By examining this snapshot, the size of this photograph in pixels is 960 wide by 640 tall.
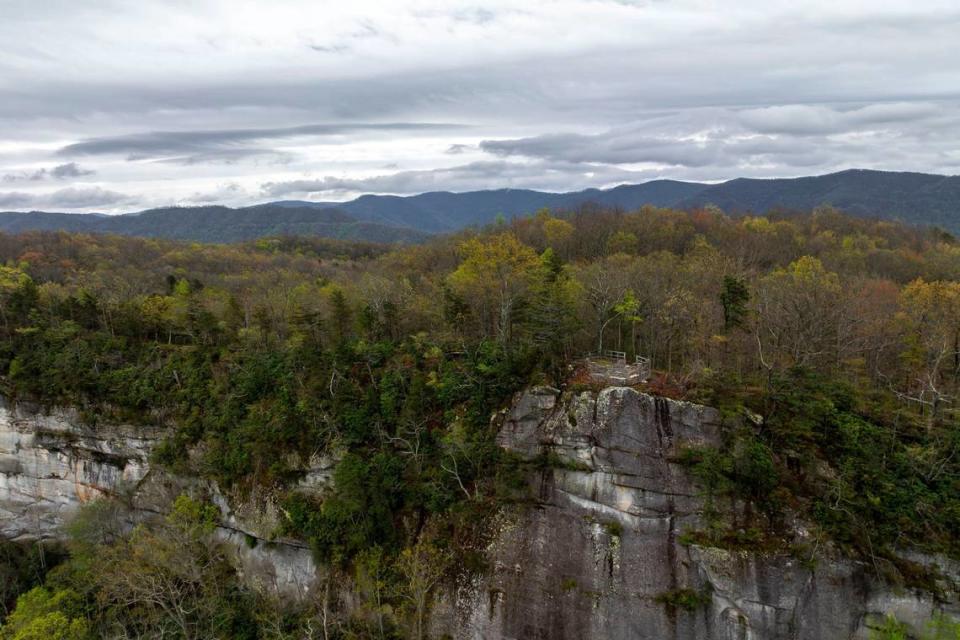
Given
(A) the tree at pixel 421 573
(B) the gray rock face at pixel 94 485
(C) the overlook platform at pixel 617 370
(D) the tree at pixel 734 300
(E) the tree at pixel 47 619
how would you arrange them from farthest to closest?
(B) the gray rock face at pixel 94 485
(D) the tree at pixel 734 300
(C) the overlook platform at pixel 617 370
(A) the tree at pixel 421 573
(E) the tree at pixel 47 619

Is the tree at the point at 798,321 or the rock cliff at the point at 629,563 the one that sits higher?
the tree at the point at 798,321

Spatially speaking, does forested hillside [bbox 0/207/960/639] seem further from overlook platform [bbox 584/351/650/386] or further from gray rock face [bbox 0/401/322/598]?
gray rock face [bbox 0/401/322/598]

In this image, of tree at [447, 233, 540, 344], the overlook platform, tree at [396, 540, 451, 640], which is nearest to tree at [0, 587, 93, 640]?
tree at [396, 540, 451, 640]

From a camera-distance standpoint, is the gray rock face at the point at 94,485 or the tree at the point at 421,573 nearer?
the tree at the point at 421,573

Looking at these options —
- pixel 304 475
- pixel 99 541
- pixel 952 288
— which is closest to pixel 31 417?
pixel 99 541

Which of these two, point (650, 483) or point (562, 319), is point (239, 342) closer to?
point (562, 319)

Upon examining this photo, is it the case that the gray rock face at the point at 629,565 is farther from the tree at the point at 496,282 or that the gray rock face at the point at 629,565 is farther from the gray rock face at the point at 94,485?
the gray rock face at the point at 94,485

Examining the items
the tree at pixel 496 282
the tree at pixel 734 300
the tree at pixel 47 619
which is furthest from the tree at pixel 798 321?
the tree at pixel 47 619
